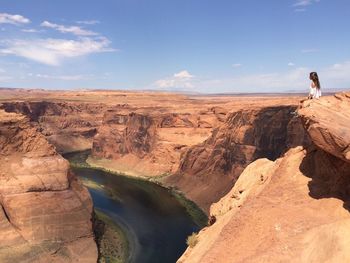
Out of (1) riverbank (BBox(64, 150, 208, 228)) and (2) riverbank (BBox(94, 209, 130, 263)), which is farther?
(1) riverbank (BBox(64, 150, 208, 228))

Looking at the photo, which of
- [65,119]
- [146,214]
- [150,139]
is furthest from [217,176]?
[65,119]

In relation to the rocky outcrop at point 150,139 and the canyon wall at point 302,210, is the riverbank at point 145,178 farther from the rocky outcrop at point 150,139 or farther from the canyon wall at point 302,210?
the canyon wall at point 302,210

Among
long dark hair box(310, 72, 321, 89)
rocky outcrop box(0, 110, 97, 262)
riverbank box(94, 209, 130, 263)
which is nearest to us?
long dark hair box(310, 72, 321, 89)

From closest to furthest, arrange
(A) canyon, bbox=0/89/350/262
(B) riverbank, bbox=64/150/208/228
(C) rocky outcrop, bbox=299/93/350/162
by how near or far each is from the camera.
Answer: (C) rocky outcrop, bbox=299/93/350/162, (A) canyon, bbox=0/89/350/262, (B) riverbank, bbox=64/150/208/228

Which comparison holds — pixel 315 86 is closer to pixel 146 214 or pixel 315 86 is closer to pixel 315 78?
pixel 315 78

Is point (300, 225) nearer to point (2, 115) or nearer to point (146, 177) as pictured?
point (2, 115)

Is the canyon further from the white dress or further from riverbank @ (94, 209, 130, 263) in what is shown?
riverbank @ (94, 209, 130, 263)

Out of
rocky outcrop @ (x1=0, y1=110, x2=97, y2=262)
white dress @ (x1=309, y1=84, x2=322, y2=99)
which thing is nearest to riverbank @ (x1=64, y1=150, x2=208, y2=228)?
rocky outcrop @ (x1=0, y1=110, x2=97, y2=262)
